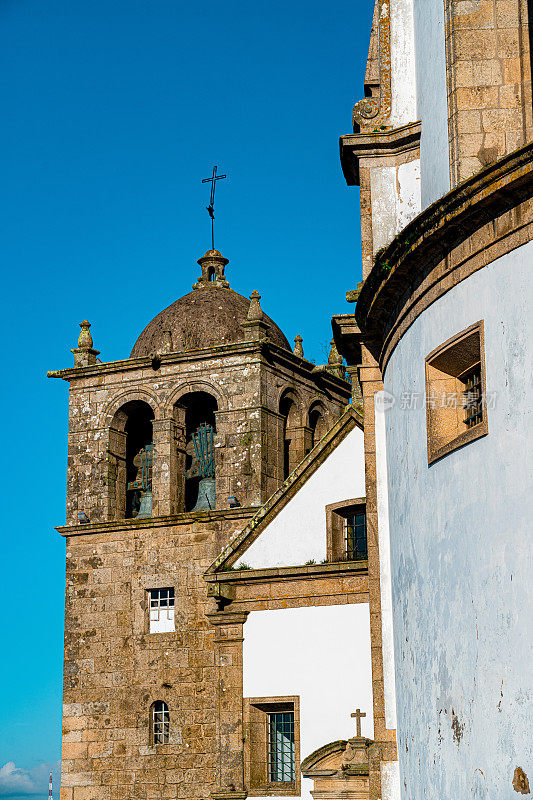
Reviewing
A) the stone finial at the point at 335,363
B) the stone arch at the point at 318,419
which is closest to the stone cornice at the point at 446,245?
the stone arch at the point at 318,419

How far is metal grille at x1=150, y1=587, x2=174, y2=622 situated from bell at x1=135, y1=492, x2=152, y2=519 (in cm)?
153

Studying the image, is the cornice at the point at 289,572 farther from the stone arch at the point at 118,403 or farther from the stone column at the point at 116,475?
the stone arch at the point at 118,403

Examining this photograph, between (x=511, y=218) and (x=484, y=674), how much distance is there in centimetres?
338

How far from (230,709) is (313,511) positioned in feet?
10.1

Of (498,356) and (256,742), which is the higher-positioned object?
(498,356)

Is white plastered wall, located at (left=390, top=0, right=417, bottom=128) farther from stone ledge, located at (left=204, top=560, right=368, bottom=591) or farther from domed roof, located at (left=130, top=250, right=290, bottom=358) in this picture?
domed roof, located at (left=130, top=250, right=290, bottom=358)

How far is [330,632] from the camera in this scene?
66.6 feet

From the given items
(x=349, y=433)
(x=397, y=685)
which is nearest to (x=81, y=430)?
(x=349, y=433)

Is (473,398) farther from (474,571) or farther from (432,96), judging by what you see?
(432,96)

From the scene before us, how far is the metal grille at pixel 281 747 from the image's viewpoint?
2044cm

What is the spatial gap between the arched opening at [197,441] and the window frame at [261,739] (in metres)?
7.43

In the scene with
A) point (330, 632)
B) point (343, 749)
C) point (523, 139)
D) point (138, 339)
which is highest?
point (138, 339)

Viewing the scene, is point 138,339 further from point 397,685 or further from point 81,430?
point 397,685

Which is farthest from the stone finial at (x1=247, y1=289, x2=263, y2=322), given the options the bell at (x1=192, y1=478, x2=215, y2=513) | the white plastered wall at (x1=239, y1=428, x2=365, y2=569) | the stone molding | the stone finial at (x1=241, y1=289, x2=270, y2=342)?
the stone molding
